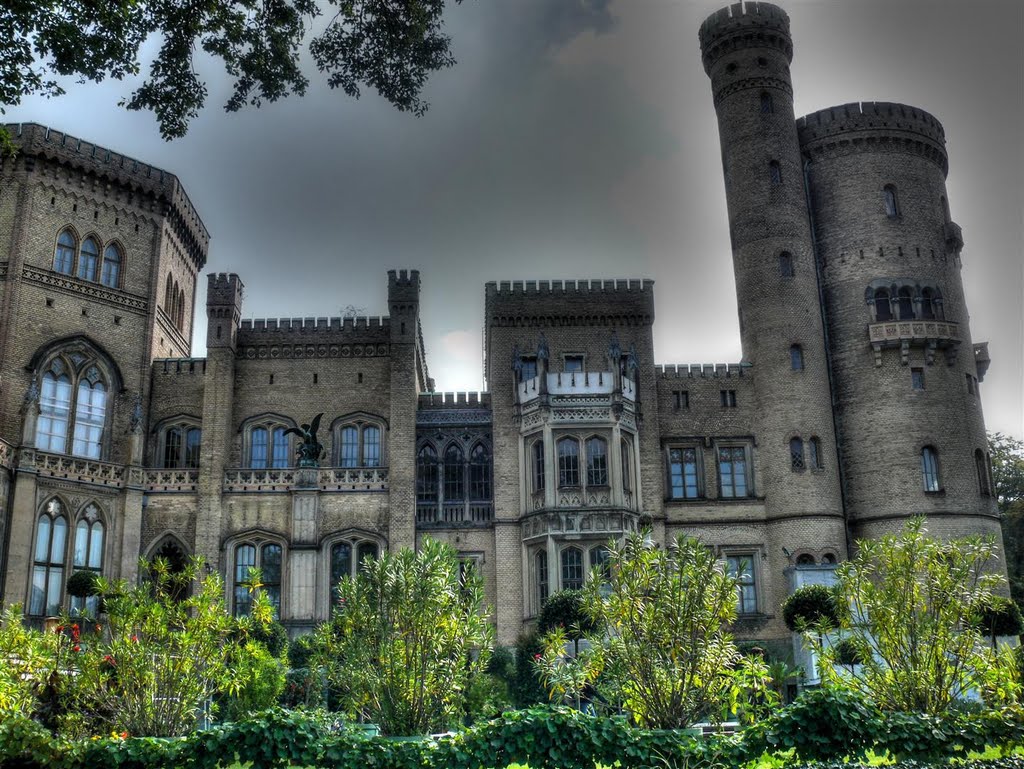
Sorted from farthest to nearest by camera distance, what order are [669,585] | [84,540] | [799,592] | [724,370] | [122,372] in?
[724,370] < [122,372] < [84,540] < [799,592] < [669,585]

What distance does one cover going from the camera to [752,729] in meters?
14.2

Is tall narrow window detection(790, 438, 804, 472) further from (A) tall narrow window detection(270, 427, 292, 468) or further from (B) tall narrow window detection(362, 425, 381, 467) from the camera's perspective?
(A) tall narrow window detection(270, 427, 292, 468)

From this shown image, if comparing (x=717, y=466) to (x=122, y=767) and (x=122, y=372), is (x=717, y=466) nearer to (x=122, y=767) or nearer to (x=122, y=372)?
(x=122, y=372)

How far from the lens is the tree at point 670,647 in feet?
49.9

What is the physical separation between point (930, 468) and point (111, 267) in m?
28.5

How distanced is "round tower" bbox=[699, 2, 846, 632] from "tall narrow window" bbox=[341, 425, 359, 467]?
1383 cm

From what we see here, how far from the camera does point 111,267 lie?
3453cm

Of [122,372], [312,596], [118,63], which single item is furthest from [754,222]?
[118,63]

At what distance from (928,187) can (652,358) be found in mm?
12562

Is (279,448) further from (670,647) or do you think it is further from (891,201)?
(891,201)

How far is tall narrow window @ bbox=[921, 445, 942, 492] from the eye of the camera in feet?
112

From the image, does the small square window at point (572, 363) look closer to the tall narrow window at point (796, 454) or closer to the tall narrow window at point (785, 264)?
the tall narrow window at point (796, 454)

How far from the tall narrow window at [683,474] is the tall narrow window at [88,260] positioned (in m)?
20.5

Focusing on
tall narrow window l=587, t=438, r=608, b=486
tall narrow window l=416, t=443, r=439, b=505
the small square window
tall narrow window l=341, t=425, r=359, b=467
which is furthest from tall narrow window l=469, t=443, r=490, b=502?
the small square window
